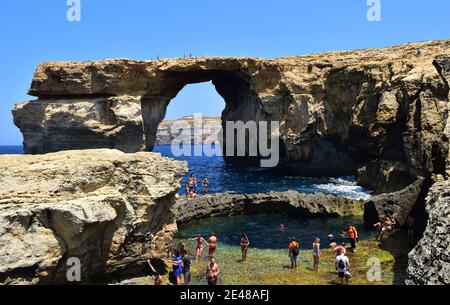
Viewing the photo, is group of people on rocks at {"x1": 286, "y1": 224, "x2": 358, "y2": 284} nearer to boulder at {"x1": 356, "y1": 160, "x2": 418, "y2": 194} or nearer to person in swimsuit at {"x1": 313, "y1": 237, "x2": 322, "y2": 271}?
person in swimsuit at {"x1": 313, "y1": 237, "x2": 322, "y2": 271}

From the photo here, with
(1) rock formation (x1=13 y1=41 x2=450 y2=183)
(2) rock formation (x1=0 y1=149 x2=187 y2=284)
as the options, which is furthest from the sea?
(2) rock formation (x1=0 y1=149 x2=187 y2=284)

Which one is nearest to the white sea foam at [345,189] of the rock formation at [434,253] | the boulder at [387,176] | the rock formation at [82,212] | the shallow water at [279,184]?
the shallow water at [279,184]

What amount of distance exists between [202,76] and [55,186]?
143 feet

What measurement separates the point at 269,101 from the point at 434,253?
42581 mm

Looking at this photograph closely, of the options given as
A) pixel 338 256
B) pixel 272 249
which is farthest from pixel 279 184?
pixel 338 256

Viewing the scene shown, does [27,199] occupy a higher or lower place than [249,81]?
lower

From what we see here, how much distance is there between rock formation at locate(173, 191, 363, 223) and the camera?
2881 cm

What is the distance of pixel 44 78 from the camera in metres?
45.6

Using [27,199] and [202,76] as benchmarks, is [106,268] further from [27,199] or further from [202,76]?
[202,76]

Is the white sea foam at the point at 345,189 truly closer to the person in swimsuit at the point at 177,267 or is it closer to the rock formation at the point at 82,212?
the person in swimsuit at the point at 177,267

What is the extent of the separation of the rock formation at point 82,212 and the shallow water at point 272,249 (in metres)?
3.90

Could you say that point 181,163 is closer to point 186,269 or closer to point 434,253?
point 186,269

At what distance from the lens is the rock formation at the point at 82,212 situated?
430 inches
